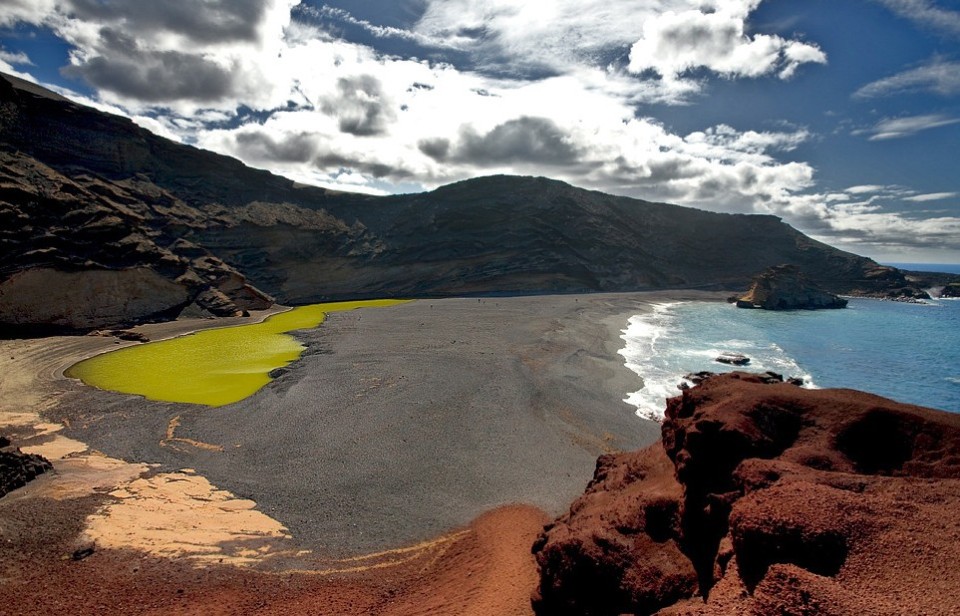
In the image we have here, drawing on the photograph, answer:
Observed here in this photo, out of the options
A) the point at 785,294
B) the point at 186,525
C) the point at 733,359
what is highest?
the point at 785,294

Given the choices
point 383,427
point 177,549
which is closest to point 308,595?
point 177,549

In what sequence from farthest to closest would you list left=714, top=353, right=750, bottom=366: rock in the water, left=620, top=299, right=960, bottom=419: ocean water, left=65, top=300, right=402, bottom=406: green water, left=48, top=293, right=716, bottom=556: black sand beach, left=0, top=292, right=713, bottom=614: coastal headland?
1. left=714, top=353, right=750, bottom=366: rock in the water
2. left=620, top=299, right=960, bottom=419: ocean water
3. left=65, top=300, right=402, bottom=406: green water
4. left=48, top=293, right=716, bottom=556: black sand beach
5. left=0, top=292, right=713, bottom=614: coastal headland

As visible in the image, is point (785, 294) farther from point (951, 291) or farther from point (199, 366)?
point (199, 366)

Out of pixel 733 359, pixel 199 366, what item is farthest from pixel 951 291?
pixel 199 366

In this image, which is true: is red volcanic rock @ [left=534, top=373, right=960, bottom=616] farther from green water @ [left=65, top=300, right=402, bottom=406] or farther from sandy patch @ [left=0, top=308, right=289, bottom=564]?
green water @ [left=65, top=300, right=402, bottom=406]

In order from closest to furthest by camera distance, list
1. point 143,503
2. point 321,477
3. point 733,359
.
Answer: point 143,503, point 321,477, point 733,359

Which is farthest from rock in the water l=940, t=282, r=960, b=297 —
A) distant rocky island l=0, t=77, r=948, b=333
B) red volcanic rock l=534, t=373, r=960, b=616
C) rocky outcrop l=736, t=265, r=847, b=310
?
red volcanic rock l=534, t=373, r=960, b=616

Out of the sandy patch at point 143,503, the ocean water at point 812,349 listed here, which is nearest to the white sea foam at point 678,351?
the ocean water at point 812,349
